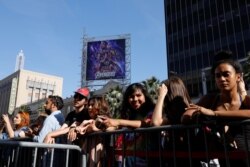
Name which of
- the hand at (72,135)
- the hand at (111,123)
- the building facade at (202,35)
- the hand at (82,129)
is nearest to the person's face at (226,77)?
the hand at (111,123)

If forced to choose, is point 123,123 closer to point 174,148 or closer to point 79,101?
point 174,148

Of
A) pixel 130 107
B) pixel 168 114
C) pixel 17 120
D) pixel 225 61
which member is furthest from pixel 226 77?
pixel 17 120

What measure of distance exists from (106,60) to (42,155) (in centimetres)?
4100

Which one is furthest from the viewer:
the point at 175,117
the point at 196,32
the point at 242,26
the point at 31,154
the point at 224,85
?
the point at 196,32

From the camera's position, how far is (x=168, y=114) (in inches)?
116

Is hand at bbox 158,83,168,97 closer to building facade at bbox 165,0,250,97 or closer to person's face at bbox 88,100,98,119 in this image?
person's face at bbox 88,100,98,119

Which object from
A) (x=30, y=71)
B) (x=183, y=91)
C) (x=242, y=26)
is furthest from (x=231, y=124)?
(x=30, y=71)

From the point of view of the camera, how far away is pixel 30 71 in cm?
10538

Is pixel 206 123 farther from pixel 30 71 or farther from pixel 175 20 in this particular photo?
pixel 30 71

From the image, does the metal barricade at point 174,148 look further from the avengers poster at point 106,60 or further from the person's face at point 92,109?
the avengers poster at point 106,60

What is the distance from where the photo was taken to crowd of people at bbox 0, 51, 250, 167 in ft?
7.55

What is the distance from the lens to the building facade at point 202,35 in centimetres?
3619

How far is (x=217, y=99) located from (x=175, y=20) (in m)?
44.4

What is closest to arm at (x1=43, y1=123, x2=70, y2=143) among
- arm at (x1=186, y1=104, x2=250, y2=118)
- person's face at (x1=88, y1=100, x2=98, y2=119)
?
person's face at (x1=88, y1=100, x2=98, y2=119)
